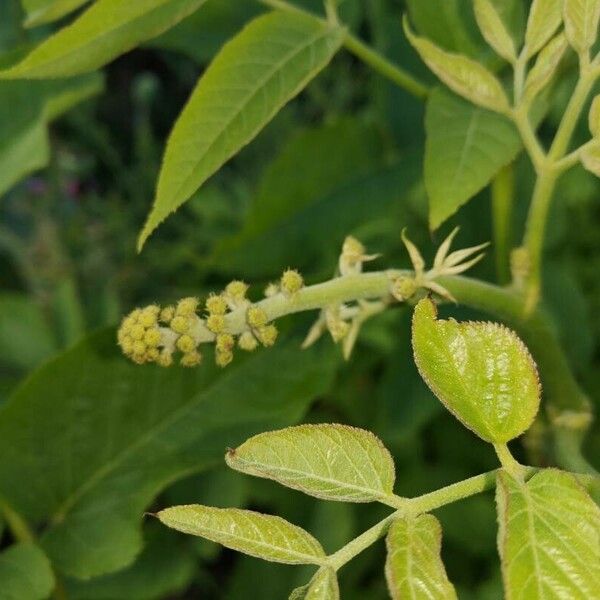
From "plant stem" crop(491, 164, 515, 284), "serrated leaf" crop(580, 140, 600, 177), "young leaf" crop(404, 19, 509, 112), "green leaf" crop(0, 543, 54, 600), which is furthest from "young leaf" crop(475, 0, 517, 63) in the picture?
"green leaf" crop(0, 543, 54, 600)

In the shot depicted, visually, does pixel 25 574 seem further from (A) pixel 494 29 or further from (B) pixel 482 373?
(A) pixel 494 29

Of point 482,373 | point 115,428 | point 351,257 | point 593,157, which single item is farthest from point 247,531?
point 115,428

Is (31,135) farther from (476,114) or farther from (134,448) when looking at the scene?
(476,114)

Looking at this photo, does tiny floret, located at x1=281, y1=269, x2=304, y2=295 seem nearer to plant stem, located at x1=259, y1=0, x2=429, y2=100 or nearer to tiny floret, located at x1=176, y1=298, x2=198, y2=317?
tiny floret, located at x1=176, y1=298, x2=198, y2=317

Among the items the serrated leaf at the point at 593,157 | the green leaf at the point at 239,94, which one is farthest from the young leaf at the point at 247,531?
the serrated leaf at the point at 593,157

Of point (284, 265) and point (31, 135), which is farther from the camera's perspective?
point (284, 265)

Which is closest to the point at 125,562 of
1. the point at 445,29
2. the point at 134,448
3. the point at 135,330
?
the point at 134,448
